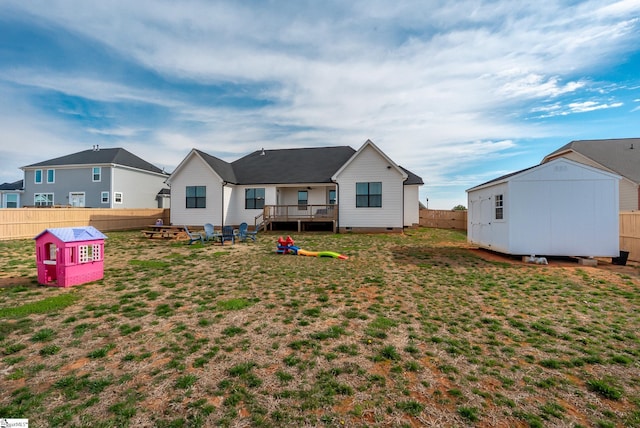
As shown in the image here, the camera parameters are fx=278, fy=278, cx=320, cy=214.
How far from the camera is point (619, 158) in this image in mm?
23359

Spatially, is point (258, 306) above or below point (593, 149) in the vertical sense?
below

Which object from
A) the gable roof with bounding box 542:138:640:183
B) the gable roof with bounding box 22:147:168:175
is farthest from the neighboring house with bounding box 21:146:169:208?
the gable roof with bounding box 542:138:640:183

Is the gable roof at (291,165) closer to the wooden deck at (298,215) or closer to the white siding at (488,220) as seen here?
the wooden deck at (298,215)

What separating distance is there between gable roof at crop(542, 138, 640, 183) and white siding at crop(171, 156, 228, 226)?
31.2 m

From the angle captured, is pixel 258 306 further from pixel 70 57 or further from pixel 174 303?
pixel 70 57

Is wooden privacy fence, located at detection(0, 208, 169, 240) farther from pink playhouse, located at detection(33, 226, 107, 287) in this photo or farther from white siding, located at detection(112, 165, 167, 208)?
pink playhouse, located at detection(33, 226, 107, 287)

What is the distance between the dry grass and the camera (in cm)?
289

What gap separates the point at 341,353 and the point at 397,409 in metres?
1.23

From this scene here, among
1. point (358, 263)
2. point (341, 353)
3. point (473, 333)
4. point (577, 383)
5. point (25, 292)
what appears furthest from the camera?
point (358, 263)

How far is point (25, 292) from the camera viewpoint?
659 centimetres

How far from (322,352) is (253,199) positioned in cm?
2027

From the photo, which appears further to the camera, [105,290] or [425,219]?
[425,219]

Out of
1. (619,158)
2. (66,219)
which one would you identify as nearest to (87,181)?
(66,219)

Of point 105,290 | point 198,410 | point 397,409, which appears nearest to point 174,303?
point 105,290
